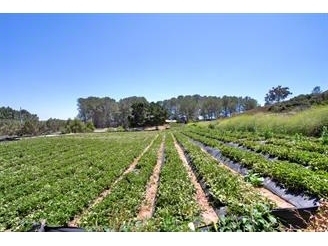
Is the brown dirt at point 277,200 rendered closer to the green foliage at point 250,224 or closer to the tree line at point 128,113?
the green foliage at point 250,224

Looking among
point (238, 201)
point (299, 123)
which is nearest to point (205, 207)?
point (238, 201)

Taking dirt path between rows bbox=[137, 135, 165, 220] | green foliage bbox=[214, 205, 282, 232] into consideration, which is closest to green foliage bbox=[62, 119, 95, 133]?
dirt path between rows bbox=[137, 135, 165, 220]

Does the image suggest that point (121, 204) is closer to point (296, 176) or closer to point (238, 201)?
point (238, 201)

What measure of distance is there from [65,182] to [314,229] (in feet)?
27.9

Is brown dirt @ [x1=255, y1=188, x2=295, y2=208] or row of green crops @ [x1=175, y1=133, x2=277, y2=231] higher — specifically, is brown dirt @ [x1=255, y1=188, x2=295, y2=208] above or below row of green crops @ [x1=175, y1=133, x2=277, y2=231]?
below

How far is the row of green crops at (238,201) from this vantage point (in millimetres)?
3734

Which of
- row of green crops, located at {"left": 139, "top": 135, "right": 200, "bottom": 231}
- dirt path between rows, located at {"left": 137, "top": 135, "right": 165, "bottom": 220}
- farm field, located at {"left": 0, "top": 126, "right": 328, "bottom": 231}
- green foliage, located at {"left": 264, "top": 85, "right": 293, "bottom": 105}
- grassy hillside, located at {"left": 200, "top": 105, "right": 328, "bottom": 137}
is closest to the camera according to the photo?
farm field, located at {"left": 0, "top": 126, "right": 328, "bottom": 231}

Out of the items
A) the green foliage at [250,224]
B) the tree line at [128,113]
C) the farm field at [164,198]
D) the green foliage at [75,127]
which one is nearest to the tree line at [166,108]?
the tree line at [128,113]

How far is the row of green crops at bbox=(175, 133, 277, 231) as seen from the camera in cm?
373

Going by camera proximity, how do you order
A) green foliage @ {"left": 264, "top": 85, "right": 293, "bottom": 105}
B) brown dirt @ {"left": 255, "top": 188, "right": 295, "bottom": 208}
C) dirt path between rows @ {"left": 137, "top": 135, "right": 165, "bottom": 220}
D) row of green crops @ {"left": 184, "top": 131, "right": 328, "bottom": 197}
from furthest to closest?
1. green foliage @ {"left": 264, "top": 85, "right": 293, "bottom": 105}
2. dirt path between rows @ {"left": 137, "top": 135, "right": 165, "bottom": 220}
3. brown dirt @ {"left": 255, "top": 188, "right": 295, "bottom": 208}
4. row of green crops @ {"left": 184, "top": 131, "right": 328, "bottom": 197}

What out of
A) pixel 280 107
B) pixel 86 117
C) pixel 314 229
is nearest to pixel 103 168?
pixel 314 229

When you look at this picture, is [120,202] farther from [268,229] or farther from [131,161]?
[131,161]

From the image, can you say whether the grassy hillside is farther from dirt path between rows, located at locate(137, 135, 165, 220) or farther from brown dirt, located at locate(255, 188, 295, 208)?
brown dirt, located at locate(255, 188, 295, 208)

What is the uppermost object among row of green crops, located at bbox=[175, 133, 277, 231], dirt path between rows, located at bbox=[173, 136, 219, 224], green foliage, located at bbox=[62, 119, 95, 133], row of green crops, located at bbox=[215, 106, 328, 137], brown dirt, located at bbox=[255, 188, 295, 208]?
green foliage, located at bbox=[62, 119, 95, 133]
